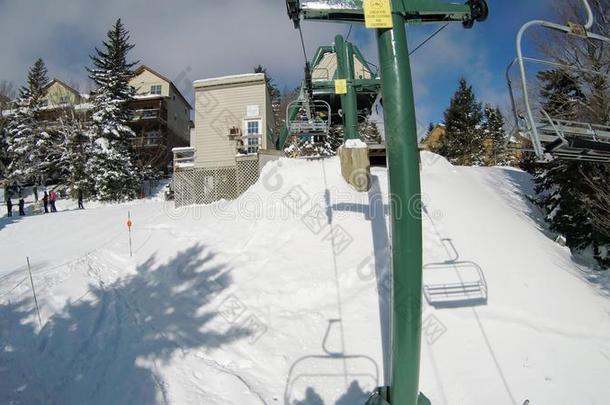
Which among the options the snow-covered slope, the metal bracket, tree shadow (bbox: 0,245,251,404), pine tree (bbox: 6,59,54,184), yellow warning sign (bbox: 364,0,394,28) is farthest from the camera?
pine tree (bbox: 6,59,54,184)

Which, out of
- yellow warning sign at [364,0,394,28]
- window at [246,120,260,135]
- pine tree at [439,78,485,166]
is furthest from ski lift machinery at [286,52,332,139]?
pine tree at [439,78,485,166]

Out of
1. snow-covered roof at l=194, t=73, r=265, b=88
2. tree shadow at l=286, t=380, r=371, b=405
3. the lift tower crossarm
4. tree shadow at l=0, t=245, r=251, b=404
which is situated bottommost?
tree shadow at l=286, t=380, r=371, b=405

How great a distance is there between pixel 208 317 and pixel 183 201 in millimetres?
9168

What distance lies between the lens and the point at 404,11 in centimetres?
330

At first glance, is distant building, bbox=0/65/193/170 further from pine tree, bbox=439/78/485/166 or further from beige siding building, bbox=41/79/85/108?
pine tree, bbox=439/78/485/166

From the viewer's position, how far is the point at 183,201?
14750 millimetres

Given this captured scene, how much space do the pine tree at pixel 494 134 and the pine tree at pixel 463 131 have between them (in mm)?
1417

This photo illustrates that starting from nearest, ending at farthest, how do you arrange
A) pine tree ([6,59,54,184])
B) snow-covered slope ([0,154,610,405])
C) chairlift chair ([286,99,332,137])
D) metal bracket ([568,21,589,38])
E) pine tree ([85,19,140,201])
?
metal bracket ([568,21,589,38]) → snow-covered slope ([0,154,610,405]) → chairlift chair ([286,99,332,137]) → pine tree ([85,19,140,201]) → pine tree ([6,59,54,184])

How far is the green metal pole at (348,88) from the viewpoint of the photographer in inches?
459

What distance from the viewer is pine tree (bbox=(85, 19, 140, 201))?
2272 cm

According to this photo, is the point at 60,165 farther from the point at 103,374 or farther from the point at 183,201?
the point at 103,374

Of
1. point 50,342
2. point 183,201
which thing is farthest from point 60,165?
point 50,342

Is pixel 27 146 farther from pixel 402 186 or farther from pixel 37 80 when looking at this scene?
pixel 402 186

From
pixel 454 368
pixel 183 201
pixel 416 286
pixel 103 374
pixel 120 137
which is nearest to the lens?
pixel 416 286
